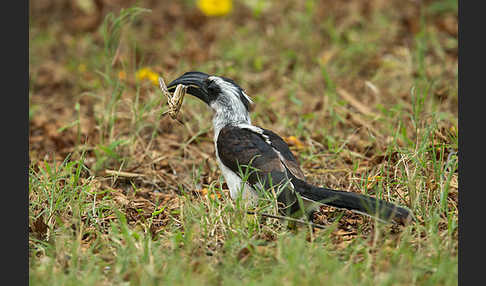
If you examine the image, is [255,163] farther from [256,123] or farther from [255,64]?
[255,64]

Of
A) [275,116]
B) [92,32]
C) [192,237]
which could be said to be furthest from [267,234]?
[92,32]

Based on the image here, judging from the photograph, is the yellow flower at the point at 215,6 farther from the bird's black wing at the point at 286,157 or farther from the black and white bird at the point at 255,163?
the bird's black wing at the point at 286,157

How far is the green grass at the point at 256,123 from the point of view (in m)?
3.59

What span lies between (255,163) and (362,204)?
86 centimetres

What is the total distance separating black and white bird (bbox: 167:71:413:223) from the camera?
3.88 meters

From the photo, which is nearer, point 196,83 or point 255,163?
point 255,163

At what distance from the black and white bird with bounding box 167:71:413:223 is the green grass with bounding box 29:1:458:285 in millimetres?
138

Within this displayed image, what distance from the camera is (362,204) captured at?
3.82 m

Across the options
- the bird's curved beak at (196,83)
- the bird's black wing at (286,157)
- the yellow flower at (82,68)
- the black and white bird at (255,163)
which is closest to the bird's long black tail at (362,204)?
the black and white bird at (255,163)

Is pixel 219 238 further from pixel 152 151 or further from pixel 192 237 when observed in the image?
pixel 152 151

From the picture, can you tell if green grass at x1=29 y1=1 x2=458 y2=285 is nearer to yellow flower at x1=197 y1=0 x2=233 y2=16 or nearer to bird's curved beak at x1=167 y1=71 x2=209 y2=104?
yellow flower at x1=197 y1=0 x2=233 y2=16

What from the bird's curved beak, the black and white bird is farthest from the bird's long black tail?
the bird's curved beak

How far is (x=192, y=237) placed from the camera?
382cm

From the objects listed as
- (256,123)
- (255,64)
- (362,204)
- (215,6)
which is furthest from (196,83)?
(215,6)
